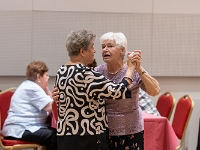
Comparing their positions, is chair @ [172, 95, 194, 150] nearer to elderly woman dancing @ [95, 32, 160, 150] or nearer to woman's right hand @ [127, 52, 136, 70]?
elderly woman dancing @ [95, 32, 160, 150]

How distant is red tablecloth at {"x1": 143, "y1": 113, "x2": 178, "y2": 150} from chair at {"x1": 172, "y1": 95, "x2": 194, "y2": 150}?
0.75 meters

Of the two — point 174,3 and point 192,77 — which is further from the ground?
point 174,3

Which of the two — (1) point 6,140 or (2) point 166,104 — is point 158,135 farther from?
(1) point 6,140

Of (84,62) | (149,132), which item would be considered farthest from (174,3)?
(84,62)

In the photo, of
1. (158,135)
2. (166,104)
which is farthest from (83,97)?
(166,104)

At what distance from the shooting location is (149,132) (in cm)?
325

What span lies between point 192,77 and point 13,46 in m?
2.45

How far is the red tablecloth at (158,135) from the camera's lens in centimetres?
321

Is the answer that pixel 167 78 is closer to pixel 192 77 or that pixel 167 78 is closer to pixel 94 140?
pixel 192 77

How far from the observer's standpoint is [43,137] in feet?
12.6

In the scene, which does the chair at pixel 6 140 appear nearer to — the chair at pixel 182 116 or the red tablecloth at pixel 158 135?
the red tablecloth at pixel 158 135

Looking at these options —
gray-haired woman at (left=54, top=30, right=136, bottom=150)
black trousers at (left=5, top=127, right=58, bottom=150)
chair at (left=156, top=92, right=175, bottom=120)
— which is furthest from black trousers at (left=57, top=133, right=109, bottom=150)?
chair at (left=156, top=92, right=175, bottom=120)

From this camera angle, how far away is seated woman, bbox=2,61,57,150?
385 centimetres

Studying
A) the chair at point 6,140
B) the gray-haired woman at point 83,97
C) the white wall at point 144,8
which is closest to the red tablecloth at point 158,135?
the gray-haired woman at point 83,97
